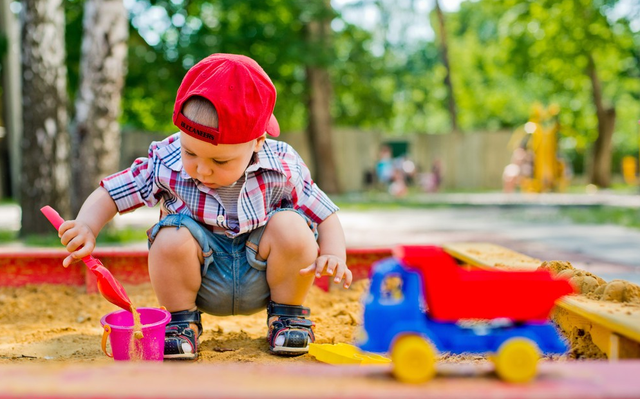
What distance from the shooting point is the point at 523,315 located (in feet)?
3.65

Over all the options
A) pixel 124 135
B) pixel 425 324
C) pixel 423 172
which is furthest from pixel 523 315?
pixel 423 172

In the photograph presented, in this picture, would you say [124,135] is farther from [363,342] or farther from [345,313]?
[363,342]

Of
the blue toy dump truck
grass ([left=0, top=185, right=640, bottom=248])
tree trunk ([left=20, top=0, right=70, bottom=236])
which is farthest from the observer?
tree trunk ([left=20, top=0, right=70, bottom=236])

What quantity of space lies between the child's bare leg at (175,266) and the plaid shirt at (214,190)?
0.11m

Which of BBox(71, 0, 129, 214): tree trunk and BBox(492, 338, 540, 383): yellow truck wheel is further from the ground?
BBox(71, 0, 129, 214): tree trunk

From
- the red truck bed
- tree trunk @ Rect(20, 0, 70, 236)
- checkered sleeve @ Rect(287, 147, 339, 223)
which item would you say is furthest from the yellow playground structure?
the red truck bed

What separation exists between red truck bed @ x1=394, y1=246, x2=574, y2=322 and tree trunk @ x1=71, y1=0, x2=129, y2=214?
519 cm

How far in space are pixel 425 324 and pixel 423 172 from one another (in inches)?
739

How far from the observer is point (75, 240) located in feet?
5.89

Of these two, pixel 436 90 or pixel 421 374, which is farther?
pixel 436 90

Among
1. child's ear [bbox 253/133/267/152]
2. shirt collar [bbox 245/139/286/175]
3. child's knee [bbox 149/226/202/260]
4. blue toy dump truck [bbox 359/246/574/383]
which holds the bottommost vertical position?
blue toy dump truck [bbox 359/246/574/383]

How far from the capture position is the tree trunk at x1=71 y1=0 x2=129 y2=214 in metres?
5.79

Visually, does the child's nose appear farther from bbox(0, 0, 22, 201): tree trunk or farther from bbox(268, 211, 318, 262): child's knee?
bbox(0, 0, 22, 201): tree trunk

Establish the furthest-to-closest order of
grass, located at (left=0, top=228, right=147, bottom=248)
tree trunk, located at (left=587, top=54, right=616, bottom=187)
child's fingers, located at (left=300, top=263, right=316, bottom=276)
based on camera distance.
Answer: tree trunk, located at (left=587, top=54, right=616, bottom=187), grass, located at (left=0, top=228, right=147, bottom=248), child's fingers, located at (left=300, top=263, right=316, bottom=276)
